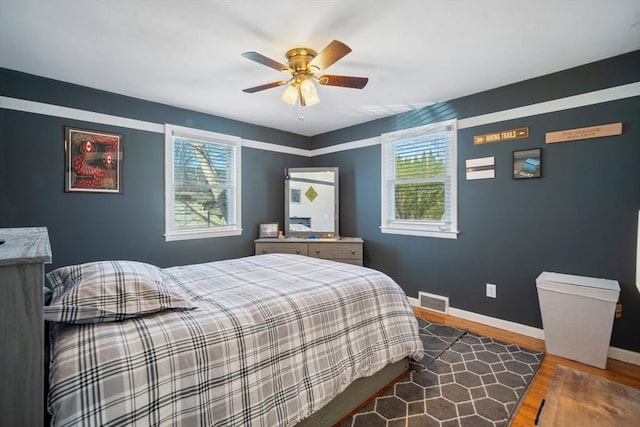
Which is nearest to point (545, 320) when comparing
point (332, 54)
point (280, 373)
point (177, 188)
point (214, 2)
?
point (280, 373)

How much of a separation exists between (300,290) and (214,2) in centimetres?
178

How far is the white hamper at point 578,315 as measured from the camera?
2.20m

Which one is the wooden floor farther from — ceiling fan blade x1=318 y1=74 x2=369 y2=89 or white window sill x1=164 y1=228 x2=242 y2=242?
white window sill x1=164 y1=228 x2=242 y2=242

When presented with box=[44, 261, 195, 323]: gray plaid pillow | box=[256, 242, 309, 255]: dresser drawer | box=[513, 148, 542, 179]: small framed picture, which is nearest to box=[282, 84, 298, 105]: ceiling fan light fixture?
box=[44, 261, 195, 323]: gray plaid pillow

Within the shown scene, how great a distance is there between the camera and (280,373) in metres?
1.40

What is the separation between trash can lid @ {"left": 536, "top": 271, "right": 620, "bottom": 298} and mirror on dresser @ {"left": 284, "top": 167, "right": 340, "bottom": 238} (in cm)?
247

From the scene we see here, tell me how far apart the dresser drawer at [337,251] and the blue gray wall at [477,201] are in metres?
0.47

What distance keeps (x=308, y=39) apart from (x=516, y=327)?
3.21 meters

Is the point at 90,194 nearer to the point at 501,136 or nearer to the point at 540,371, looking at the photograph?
the point at 501,136

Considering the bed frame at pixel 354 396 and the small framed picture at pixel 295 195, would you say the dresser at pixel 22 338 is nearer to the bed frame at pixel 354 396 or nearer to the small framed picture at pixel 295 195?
the bed frame at pixel 354 396

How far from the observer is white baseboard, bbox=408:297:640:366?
2303 mm

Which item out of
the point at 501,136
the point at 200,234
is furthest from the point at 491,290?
the point at 200,234

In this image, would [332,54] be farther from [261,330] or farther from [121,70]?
[121,70]

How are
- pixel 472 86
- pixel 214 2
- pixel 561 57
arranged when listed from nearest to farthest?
pixel 214 2 < pixel 561 57 < pixel 472 86
